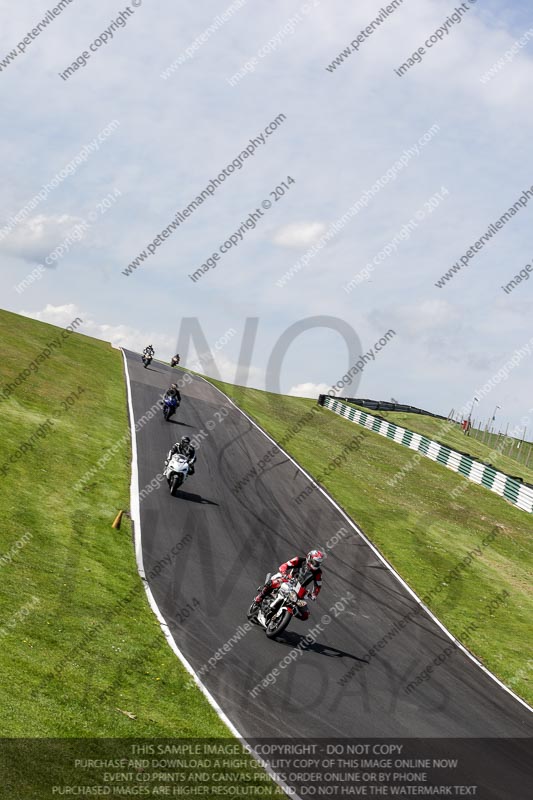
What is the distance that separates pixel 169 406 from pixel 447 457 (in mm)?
20171

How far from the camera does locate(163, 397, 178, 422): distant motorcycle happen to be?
3450 centimetres

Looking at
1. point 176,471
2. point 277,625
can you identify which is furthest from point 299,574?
point 176,471

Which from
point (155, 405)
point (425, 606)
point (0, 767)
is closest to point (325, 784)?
point (0, 767)

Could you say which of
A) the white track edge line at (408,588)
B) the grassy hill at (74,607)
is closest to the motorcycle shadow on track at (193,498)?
the grassy hill at (74,607)

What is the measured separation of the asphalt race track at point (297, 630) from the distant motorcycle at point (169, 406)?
6.07 m

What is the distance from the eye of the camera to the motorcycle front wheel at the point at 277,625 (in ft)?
47.4

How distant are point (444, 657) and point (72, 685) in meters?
9.53

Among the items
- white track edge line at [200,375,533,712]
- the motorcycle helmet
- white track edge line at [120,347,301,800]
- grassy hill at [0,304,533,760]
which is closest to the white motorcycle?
white track edge line at [120,347,301,800]

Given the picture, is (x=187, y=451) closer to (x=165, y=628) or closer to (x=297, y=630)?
(x=297, y=630)

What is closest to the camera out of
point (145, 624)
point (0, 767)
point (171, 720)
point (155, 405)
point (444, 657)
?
point (0, 767)

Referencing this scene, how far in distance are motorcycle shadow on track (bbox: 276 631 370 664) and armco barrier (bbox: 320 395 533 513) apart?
83.1ft

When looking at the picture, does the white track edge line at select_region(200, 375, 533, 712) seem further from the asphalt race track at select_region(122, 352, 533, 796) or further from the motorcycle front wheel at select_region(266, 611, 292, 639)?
the motorcycle front wheel at select_region(266, 611, 292, 639)

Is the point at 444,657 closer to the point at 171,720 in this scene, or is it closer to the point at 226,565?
the point at 226,565

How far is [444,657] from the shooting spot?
1706 cm
